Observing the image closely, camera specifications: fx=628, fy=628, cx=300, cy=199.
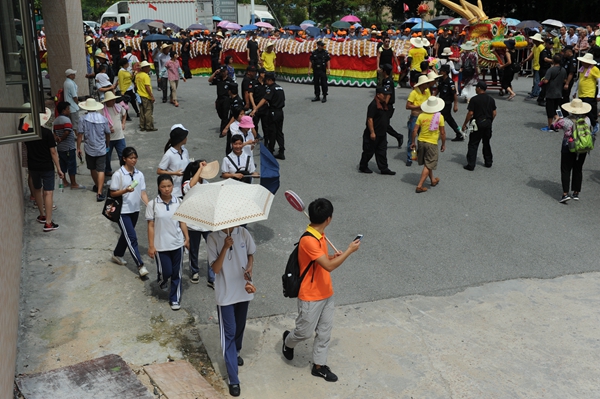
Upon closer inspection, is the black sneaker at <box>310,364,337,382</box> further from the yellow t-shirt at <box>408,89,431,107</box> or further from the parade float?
the parade float

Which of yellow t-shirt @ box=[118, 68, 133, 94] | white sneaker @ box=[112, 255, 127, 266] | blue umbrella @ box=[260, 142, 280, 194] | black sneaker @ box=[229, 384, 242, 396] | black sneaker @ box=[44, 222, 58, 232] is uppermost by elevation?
yellow t-shirt @ box=[118, 68, 133, 94]

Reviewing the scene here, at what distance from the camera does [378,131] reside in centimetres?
1197

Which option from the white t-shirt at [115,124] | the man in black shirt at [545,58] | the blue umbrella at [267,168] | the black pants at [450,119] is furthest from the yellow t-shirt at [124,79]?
the man in black shirt at [545,58]

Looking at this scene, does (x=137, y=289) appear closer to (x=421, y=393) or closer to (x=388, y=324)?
(x=388, y=324)

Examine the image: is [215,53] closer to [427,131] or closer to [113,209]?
[427,131]

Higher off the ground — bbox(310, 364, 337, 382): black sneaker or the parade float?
the parade float

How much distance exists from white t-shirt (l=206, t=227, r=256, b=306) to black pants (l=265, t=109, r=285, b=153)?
7292mm

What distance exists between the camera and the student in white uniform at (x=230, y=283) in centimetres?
587

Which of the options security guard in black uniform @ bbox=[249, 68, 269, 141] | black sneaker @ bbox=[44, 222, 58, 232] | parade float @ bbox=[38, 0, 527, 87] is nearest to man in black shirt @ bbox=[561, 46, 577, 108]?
parade float @ bbox=[38, 0, 527, 87]

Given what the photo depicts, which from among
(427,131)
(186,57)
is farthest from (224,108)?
(186,57)

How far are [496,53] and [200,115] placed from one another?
8471 millimetres

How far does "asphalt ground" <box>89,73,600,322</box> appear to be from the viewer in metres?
8.38

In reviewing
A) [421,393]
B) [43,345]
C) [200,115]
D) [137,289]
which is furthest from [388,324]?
[200,115]

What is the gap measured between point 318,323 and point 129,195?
11.4 feet
